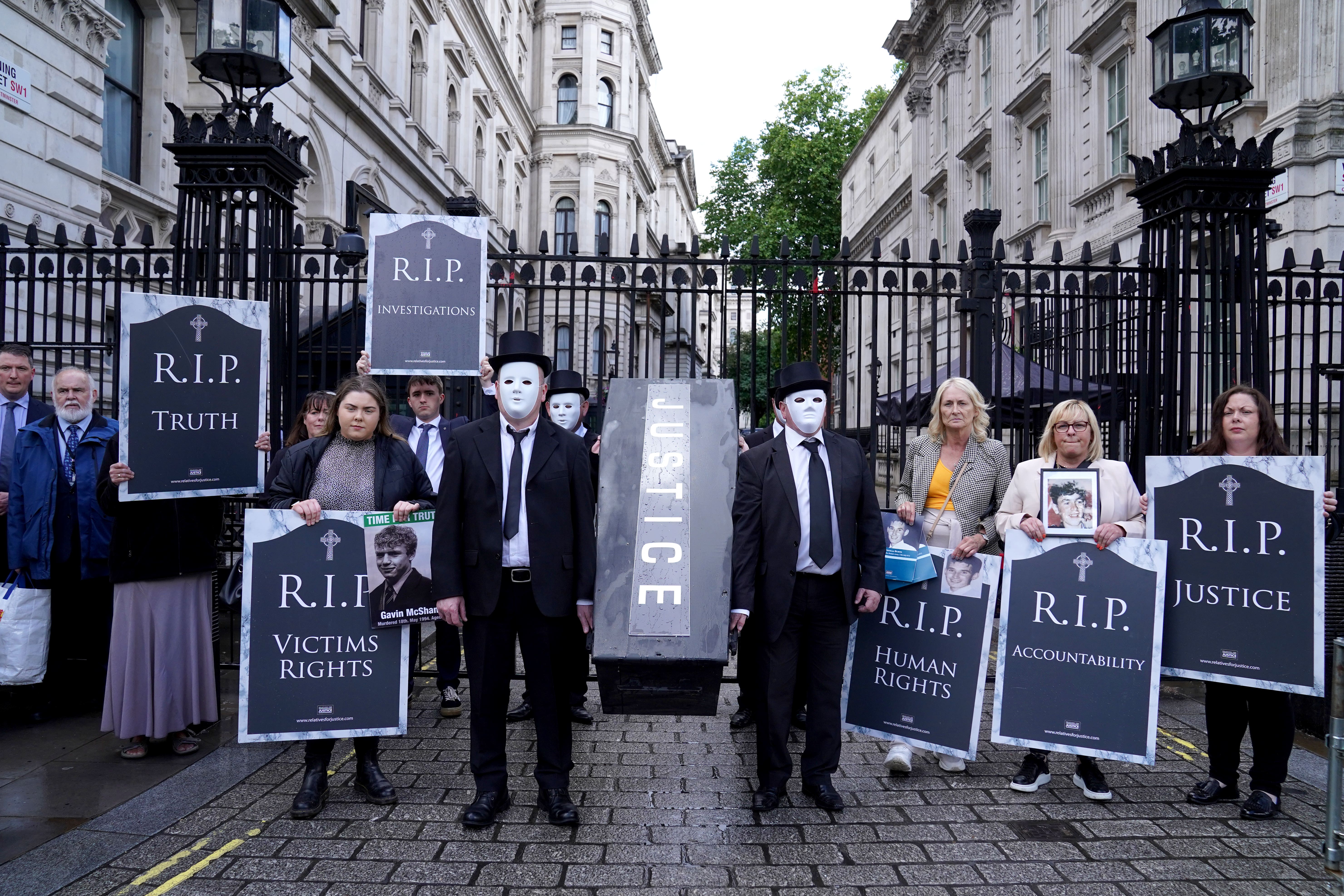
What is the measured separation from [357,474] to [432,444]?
1369 mm

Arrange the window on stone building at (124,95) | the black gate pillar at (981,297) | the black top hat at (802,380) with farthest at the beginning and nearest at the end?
the window on stone building at (124,95), the black gate pillar at (981,297), the black top hat at (802,380)

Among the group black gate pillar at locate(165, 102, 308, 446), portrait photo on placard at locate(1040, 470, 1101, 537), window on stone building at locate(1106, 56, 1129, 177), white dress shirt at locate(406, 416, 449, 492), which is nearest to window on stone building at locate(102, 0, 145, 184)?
black gate pillar at locate(165, 102, 308, 446)

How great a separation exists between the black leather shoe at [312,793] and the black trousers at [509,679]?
28.7 inches

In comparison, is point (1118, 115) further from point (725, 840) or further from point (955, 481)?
point (725, 840)

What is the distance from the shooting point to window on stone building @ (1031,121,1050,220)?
835 inches

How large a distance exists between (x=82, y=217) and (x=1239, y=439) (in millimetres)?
12260

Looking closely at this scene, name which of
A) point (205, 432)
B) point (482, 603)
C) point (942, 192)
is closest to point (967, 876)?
point (482, 603)

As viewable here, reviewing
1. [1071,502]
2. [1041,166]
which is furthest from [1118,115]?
[1071,502]

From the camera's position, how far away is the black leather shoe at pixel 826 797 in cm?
440

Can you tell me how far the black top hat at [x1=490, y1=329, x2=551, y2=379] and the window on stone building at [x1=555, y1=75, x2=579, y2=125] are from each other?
47.6 m

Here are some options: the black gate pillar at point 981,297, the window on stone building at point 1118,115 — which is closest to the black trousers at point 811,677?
the black gate pillar at point 981,297

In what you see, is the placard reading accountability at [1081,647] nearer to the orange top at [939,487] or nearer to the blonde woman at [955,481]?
the blonde woman at [955,481]

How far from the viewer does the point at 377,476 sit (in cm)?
467

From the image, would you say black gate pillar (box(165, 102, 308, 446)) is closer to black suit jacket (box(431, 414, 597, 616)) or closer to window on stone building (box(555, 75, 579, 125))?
black suit jacket (box(431, 414, 597, 616))
